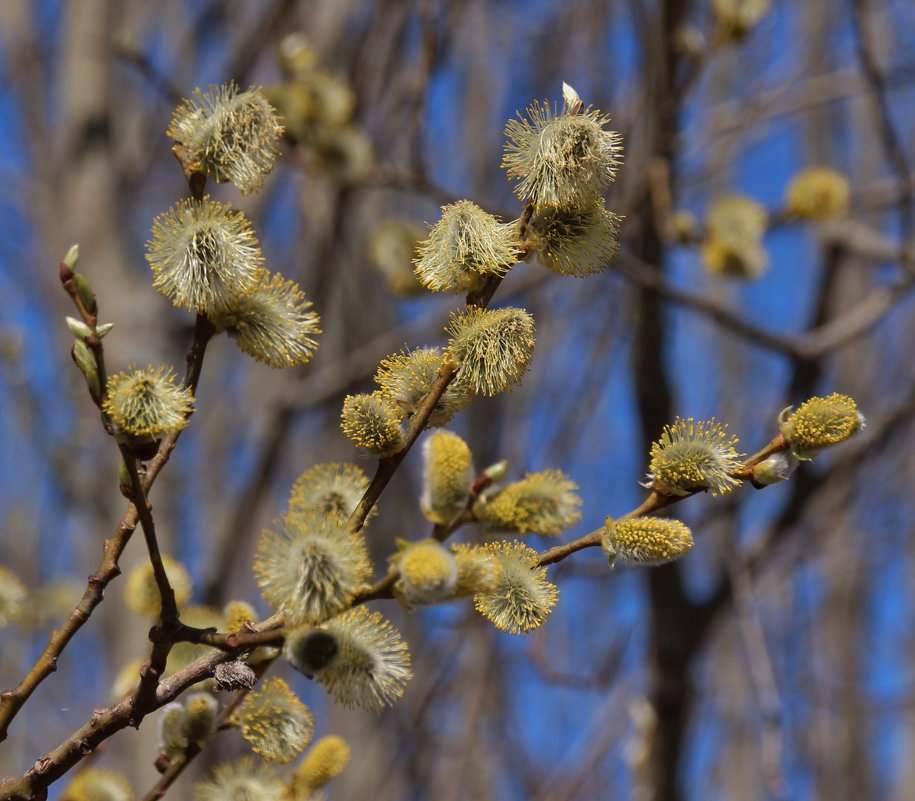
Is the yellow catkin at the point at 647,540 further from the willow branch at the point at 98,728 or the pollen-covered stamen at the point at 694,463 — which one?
the willow branch at the point at 98,728

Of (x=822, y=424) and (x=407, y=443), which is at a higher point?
(x=822, y=424)

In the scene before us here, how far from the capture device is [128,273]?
12.2ft

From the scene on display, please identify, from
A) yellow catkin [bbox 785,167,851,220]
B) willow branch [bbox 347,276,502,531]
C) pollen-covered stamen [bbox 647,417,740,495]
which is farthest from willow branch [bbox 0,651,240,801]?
yellow catkin [bbox 785,167,851,220]

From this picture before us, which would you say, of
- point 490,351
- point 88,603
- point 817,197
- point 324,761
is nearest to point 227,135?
point 490,351

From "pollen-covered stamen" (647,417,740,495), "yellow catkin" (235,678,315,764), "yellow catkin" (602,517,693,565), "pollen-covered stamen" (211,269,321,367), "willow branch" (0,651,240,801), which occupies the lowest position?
"willow branch" (0,651,240,801)

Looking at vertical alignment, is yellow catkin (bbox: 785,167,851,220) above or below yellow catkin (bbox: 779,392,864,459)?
above

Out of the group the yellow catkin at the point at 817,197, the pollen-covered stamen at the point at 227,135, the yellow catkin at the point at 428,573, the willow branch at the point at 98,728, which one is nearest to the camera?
the yellow catkin at the point at 428,573

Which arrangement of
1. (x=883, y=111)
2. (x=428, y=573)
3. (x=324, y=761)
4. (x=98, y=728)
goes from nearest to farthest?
(x=428, y=573)
(x=98, y=728)
(x=324, y=761)
(x=883, y=111)

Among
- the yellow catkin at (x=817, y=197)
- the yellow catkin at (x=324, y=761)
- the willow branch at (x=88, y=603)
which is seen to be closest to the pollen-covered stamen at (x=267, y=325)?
the willow branch at (x=88, y=603)

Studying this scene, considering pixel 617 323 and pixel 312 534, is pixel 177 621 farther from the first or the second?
pixel 617 323

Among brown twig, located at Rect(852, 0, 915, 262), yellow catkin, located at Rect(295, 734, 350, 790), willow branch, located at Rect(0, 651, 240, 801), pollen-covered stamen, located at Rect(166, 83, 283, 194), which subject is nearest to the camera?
willow branch, located at Rect(0, 651, 240, 801)

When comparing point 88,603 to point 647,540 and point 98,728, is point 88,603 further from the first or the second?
point 647,540

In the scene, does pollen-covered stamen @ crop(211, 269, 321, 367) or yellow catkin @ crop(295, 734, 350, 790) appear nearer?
pollen-covered stamen @ crop(211, 269, 321, 367)

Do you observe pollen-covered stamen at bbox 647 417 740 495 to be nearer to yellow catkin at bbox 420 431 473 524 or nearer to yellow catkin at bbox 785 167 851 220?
yellow catkin at bbox 420 431 473 524
